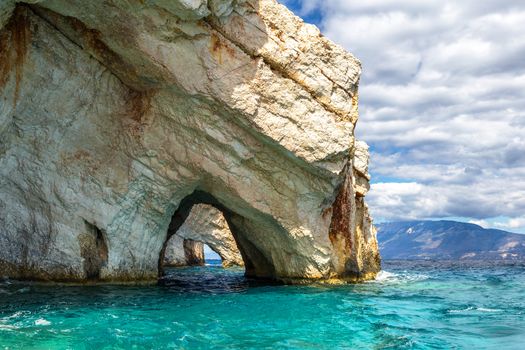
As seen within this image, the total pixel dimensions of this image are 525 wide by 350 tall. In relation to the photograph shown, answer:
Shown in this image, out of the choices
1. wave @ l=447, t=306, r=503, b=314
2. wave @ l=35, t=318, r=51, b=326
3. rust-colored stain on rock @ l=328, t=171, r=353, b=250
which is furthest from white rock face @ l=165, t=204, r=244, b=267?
wave @ l=35, t=318, r=51, b=326

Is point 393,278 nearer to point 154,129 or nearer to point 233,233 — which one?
point 233,233

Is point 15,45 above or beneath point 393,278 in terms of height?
above

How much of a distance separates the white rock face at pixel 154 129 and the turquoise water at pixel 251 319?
248 cm

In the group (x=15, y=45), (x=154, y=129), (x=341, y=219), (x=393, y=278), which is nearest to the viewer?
(x=15, y=45)

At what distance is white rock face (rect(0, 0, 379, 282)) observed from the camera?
18828mm

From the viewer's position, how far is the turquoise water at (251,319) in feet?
40.1

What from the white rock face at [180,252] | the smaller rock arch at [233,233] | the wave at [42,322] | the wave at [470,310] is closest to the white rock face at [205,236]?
the white rock face at [180,252]

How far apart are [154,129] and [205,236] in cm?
3133

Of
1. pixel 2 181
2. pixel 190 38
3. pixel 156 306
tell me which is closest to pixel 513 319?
pixel 156 306

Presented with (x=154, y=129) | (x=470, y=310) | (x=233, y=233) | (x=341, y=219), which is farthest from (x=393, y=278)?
(x=154, y=129)

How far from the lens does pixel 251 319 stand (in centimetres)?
1539

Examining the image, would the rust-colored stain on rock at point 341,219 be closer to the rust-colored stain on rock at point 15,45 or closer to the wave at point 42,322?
the wave at point 42,322

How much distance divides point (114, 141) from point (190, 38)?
6220 mm

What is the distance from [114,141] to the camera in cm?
2175
